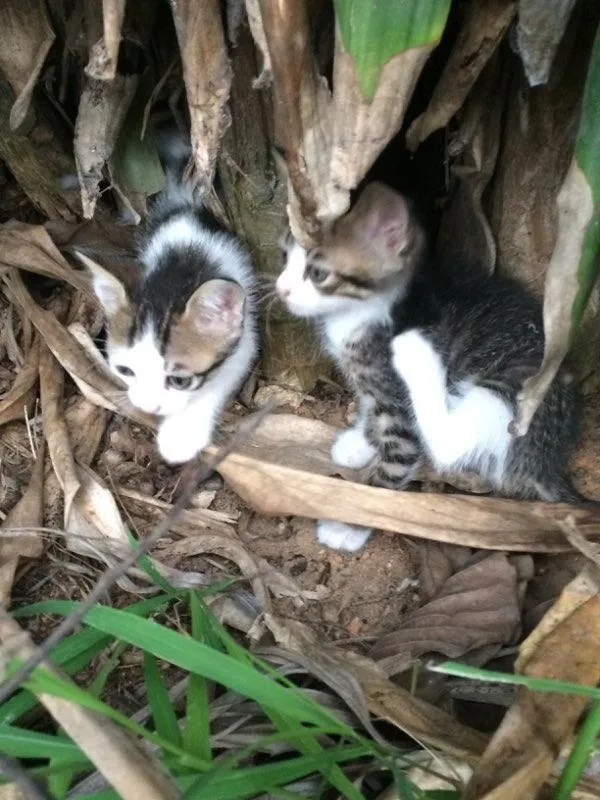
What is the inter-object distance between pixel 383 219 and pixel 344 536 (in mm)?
674

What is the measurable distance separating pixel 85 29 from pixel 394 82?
714 mm

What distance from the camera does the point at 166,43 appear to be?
5.31 feet

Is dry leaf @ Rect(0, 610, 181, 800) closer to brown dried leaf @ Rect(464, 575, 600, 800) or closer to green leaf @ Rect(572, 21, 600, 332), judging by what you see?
brown dried leaf @ Rect(464, 575, 600, 800)

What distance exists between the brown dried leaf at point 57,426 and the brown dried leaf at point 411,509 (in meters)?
0.32

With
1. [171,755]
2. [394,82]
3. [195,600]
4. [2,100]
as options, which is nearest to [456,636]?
[195,600]

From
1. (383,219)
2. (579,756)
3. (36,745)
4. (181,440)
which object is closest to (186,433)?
(181,440)

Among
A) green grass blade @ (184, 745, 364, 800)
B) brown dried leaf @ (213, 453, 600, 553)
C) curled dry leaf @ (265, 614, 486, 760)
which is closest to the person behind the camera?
green grass blade @ (184, 745, 364, 800)

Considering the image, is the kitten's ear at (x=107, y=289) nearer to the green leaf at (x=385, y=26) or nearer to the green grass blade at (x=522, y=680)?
the green leaf at (x=385, y=26)

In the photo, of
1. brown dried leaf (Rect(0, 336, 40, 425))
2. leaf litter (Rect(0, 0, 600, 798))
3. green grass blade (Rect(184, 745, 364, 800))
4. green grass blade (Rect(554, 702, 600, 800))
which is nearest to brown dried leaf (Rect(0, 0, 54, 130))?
leaf litter (Rect(0, 0, 600, 798))

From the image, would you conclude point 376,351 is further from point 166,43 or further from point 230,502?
point 166,43

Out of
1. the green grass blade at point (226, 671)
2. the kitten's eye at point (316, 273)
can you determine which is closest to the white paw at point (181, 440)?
the kitten's eye at point (316, 273)

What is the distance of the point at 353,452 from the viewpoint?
5.97 ft

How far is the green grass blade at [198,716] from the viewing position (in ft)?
3.57

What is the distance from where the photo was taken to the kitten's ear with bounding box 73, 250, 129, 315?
1.65 m
